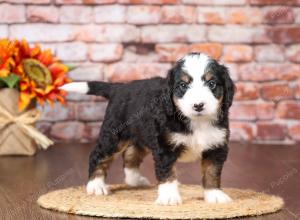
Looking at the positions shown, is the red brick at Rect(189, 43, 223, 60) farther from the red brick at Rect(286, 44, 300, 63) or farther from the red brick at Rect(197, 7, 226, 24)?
the red brick at Rect(286, 44, 300, 63)

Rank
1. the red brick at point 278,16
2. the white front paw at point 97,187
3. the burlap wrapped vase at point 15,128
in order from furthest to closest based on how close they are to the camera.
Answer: the red brick at point 278,16
the burlap wrapped vase at point 15,128
the white front paw at point 97,187

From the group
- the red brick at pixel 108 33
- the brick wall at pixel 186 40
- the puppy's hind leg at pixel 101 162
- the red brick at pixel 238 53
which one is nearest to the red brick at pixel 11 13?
the brick wall at pixel 186 40

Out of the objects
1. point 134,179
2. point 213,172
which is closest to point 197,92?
point 213,172

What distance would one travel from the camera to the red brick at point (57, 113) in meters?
4.04

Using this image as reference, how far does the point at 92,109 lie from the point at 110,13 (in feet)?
1.99

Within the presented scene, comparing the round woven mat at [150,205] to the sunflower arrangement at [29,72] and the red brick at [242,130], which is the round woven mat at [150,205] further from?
the red brick at [242,130]

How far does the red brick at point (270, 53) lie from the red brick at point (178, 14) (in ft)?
1.49

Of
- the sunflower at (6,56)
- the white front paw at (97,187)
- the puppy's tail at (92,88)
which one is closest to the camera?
the white front paw at (97,187)

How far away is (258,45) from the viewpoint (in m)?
3.99

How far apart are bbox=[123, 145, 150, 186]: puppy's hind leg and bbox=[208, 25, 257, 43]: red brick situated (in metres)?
1.65

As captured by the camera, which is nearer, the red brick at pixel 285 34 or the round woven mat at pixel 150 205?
the round woven mat at pixel 150 205

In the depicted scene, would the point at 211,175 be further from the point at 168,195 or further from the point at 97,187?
the point at 97,187

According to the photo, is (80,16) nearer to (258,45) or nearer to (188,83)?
(258,45)

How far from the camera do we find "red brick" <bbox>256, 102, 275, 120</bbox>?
3.99 m
